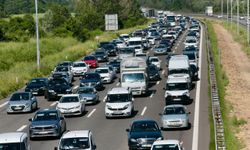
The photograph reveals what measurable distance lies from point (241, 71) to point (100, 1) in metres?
85.8

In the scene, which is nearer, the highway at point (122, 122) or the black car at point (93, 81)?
the highway at point (122, 122)

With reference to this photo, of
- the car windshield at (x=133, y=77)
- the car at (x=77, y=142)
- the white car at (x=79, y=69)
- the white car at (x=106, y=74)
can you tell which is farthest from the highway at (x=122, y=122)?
the white car at (x=79, y=69)

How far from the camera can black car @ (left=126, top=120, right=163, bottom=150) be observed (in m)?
29.1

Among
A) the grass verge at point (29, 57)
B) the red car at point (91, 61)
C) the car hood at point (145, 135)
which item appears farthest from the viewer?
the red car at point (91, 61)

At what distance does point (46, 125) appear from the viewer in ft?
106

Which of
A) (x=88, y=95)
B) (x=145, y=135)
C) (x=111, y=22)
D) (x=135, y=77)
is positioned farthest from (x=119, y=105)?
(x=111, y=22)

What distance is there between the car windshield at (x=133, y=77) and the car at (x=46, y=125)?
16.2 meters

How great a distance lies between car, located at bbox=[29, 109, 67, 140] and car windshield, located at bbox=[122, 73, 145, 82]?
53.2 feet

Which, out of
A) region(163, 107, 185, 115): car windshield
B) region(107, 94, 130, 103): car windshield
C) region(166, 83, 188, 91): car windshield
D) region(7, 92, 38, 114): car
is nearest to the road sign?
region(166, 83, 188, 91): car windshield

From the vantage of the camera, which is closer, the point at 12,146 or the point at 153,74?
the point at 12,146

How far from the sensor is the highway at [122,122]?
104ft

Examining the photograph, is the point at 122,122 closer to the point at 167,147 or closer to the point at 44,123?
the point at 44,123

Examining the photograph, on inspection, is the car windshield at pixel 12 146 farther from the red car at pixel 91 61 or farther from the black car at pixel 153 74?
the red car at pixel 91 61

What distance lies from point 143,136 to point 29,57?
197 ft
